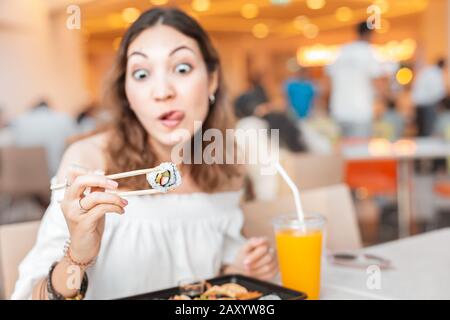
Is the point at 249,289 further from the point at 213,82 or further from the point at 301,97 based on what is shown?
the point at 301,97

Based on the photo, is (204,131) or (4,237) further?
(4,237)

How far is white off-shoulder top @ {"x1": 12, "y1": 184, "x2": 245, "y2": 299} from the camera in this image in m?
0.63

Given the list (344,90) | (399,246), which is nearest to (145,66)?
(399,246)

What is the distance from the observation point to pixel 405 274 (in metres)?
0.75

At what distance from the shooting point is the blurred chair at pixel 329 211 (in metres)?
0.91

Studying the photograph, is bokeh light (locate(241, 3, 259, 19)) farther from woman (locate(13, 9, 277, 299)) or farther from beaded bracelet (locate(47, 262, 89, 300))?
beaded bracelet (locate(47, 262, 89, 300))

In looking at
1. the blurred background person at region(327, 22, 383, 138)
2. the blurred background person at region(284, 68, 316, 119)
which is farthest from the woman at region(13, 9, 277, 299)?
the blurred background person at region(284, 68, 316, 119)

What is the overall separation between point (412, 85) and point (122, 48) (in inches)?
206

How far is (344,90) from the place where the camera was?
7.04ft

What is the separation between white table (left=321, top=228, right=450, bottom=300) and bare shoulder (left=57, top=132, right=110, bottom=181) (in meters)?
0.33

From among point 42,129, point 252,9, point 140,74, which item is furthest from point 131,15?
point 252,9

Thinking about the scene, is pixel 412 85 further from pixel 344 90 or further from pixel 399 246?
pixel 399 246

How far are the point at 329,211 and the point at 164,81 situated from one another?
0.64 metres
